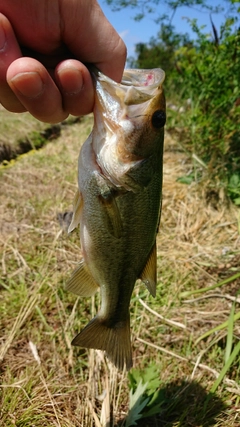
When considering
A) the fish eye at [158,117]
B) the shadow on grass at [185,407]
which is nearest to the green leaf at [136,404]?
the shadow on grass at [185,407]

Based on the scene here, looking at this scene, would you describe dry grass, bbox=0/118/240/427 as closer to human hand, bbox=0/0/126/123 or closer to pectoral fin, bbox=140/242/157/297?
pectoral fin, bbox=140/242/157/297

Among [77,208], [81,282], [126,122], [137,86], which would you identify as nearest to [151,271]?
[81,282]

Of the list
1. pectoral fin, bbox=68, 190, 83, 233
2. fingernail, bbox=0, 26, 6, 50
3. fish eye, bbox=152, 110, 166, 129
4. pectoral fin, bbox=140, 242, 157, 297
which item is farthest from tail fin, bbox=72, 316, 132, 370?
fingernail, bbox=0, 26, 6, 50

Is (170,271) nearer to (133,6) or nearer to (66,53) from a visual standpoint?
(66,53)

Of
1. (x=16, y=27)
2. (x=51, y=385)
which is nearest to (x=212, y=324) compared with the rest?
(x=51, y=385)

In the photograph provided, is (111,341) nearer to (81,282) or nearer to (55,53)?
(81,282)

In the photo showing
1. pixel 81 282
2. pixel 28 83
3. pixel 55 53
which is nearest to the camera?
pixel 28 83

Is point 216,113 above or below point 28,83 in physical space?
below
